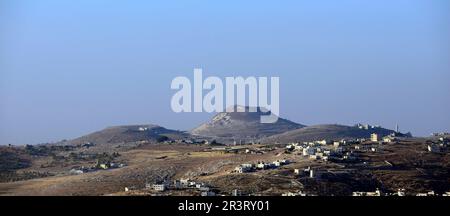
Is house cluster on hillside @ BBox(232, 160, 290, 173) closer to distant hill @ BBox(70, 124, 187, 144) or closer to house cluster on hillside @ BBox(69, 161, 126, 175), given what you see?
house cluster on hillside @ BBox(69, 161, 126, 175)

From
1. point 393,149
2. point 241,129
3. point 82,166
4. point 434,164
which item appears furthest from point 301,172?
point 241,129

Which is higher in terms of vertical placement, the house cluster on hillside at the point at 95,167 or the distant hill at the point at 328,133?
the house cluster on hillside at the point at 95,167

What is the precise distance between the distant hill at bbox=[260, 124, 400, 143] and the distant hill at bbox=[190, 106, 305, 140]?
1614 centimetres

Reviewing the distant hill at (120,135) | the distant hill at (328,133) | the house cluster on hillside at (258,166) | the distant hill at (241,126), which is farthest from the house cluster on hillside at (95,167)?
the distant hill at (241,126)

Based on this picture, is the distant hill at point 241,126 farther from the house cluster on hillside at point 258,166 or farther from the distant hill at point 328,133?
the house cluster on hillside at point 258,166

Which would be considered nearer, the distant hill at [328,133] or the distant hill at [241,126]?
the distant hill at [328,133]

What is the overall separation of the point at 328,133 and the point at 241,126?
132 feet

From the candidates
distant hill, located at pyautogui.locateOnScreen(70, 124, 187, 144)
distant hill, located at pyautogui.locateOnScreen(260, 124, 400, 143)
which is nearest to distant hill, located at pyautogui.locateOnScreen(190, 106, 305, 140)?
distant hill, located at pyautogui.locateOnScreen(70, 124, 187, 144)

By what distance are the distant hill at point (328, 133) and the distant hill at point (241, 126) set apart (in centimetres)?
1614

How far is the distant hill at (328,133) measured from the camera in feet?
432

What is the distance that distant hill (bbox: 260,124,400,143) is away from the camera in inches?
5183

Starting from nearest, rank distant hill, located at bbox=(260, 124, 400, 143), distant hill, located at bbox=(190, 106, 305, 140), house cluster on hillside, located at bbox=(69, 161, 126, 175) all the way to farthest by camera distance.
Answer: house cluster on hillside, located at bbox=(69, 161, 126, 175), distant hill, located at bbox=(260, 124, 400, 143), distant hill, located at bbox=(190, 106, 305, 140)

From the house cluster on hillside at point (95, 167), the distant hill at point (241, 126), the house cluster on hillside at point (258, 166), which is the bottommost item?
the distant hill at point (241, 126)
